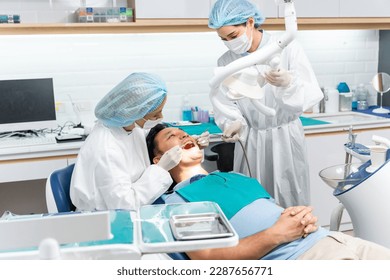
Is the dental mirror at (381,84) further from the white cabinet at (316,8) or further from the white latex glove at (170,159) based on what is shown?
the white latex glove at (170,159)

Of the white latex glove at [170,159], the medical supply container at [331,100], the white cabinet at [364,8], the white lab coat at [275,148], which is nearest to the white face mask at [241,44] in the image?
the white lab coat at [275,148]

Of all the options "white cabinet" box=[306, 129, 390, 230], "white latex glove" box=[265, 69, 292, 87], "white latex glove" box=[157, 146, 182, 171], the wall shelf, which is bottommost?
"white cabinet" box=[306, 129, 390, 230]

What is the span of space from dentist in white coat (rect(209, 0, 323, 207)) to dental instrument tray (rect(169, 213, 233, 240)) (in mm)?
1258

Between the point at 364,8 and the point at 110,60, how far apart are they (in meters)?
1.83

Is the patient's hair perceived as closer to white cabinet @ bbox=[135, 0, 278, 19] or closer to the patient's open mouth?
the patient's open mouth

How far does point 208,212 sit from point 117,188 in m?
0.71

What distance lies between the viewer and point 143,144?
7.66ft

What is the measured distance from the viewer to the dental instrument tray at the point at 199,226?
1.14 meters

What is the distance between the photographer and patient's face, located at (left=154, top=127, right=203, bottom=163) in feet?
7.68

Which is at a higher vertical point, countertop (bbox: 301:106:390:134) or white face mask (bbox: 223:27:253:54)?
white face mask (bbox: 223:27:253:54)

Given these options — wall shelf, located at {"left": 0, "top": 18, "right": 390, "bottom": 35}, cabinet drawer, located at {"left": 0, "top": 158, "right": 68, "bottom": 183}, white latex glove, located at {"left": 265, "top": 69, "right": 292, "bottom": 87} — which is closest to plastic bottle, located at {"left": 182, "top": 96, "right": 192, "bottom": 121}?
wall shelf, located at {"left": 0, "top": 18, "right": 390, "bottom": 35}

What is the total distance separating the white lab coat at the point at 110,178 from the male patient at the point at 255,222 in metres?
0.13
